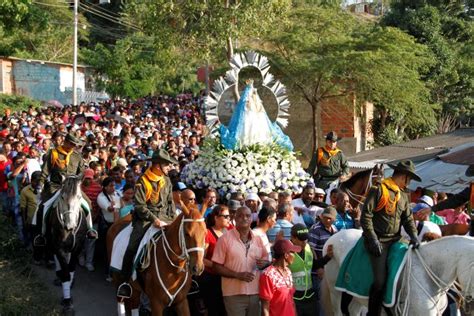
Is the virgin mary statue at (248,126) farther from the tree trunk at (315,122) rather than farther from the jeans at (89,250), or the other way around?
the tree trunk at (315,122)

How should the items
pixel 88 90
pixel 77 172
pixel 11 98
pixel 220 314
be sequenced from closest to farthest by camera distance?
pixel 220 314
pixel 77 172
pixel 11 98
pixel 88 90

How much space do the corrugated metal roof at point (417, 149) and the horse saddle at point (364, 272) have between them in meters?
11.6

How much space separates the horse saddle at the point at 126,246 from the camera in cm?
898

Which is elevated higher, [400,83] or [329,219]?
[400,83]

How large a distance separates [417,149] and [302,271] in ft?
50.1

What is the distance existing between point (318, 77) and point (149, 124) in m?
6.49

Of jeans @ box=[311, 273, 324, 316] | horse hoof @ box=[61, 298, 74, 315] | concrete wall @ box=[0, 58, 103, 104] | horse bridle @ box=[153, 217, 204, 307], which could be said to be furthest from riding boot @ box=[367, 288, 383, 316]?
concrete wall @ box=[0, 58, 103, 104]

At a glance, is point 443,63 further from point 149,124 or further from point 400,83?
point 149,124

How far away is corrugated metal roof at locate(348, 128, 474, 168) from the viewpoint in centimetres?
2075

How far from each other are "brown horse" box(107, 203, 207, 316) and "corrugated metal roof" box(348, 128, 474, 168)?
1192cm

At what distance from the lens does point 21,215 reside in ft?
44.8

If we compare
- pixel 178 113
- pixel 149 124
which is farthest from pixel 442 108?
pixel 149 124

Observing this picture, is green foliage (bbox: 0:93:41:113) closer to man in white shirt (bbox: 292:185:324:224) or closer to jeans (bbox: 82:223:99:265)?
jeans (bbox: 82:223:99:265)

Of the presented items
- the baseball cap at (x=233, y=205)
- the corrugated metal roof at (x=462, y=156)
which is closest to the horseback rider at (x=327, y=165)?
the corrugated metal roof at (x=462, y=156)
